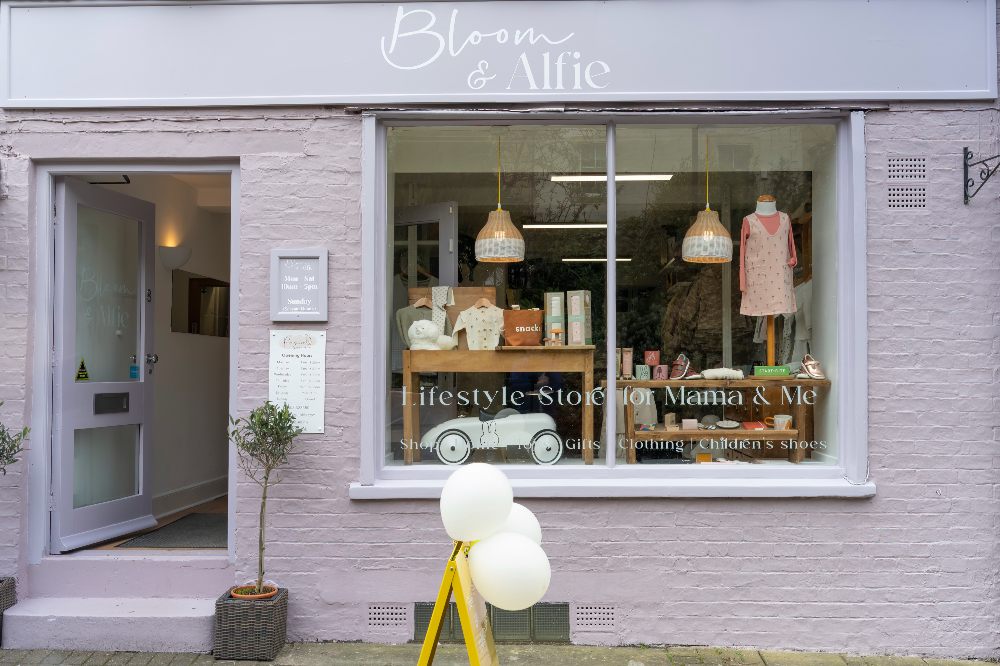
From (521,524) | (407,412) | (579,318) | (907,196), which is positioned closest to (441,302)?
(407,412)

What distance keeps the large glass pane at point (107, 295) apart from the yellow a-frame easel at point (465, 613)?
11.2ft

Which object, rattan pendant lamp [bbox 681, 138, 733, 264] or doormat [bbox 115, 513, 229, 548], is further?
doormat [bbox 115, 513, 229, 548]

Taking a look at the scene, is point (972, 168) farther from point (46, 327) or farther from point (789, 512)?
point (46, 327)

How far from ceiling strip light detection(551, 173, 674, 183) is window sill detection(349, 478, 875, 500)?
1894 mm

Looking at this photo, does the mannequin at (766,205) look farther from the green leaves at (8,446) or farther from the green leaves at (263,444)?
the green leaves at (8,446)

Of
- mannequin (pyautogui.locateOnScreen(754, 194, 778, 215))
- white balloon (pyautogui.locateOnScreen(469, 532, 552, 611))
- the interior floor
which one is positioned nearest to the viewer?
white balloon (pyautogui.locateOnScreen(469, 532, 552, 611))

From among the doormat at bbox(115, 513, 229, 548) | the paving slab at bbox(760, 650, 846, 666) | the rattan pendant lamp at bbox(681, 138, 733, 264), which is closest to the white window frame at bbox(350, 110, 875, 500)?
the rattan pendant lamp at bbox(681, 138, 733, 264)

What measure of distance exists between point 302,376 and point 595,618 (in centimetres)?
226

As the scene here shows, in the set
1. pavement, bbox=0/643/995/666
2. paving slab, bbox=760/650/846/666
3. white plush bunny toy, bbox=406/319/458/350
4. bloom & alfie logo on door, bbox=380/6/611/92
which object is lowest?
paving slab, bbox=760/650/846/666

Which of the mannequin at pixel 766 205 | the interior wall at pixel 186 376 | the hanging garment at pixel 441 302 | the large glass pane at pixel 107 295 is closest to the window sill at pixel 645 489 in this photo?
the hanging garment at pixel 441 302

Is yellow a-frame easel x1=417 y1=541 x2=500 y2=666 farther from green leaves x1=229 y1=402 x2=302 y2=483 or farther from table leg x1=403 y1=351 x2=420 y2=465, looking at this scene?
table leg x1=403 y1=351 x2=420 y2=465

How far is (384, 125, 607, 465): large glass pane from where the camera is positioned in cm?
495

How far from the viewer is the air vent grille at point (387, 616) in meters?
4.69

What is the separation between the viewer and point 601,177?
16.4 ft
